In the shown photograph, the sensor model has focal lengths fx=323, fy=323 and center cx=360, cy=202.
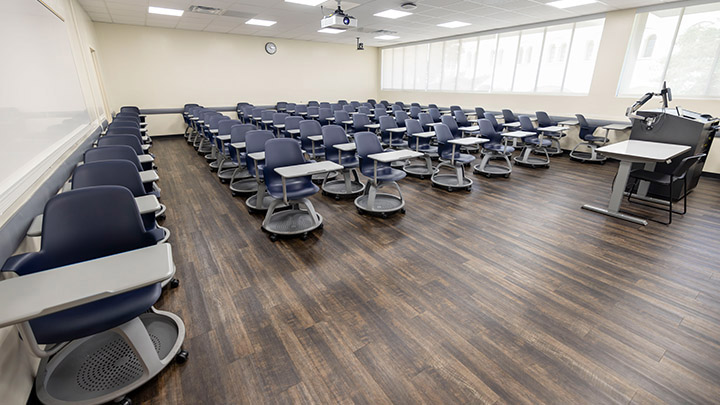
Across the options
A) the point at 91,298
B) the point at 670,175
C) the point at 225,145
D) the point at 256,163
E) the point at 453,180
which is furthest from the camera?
the point at 453,180

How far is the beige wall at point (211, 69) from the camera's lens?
29.7 feet

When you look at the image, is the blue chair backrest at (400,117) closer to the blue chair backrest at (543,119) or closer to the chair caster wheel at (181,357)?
the blue chair backrest at (543,119)

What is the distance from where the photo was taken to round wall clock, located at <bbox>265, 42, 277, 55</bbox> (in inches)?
433

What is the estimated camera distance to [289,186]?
3.65 meters

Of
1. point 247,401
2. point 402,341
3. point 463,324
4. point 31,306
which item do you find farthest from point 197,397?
point 463,324

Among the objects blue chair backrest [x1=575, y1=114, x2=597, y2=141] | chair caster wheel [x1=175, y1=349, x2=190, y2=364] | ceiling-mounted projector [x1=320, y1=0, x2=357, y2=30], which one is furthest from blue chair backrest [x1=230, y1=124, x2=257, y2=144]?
blue chair backrest [x1=575, y1=114, x2=597, y2=141]

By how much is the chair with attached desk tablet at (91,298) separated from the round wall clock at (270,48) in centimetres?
1067

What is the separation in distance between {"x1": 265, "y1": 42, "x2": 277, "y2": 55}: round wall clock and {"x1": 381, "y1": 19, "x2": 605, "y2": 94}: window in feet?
16.1

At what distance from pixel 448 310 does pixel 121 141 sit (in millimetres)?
3939

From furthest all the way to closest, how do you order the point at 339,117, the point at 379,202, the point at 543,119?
1. the point at 339,117
2. the point at 543,119
3. the point at 379,202

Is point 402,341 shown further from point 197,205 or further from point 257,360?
point 197,205

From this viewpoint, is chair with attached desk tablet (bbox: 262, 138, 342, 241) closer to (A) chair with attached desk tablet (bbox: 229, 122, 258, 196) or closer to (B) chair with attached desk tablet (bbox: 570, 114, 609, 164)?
(A) chair with attached desk tablet (bbox: 229, 122, 258, 196)

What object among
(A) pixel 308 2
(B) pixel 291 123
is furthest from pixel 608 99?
(B) pixel 291 123

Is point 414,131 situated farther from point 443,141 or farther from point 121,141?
point 121,141
